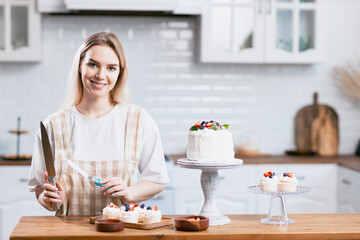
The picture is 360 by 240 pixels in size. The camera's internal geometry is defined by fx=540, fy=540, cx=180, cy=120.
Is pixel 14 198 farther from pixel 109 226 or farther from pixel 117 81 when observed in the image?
pixel 109 226

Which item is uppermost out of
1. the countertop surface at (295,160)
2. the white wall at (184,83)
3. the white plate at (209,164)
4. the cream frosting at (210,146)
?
the white wall at (184,83)

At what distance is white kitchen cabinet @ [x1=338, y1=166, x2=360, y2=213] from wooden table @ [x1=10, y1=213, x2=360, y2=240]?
1814 mm

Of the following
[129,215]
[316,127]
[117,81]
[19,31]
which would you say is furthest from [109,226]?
[316,127]

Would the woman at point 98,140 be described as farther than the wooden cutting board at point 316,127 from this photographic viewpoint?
No

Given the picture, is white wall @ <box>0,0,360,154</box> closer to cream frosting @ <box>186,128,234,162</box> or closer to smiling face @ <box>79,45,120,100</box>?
smiling face @ <box>79,45,120,100</box>

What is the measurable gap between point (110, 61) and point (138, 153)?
428mm

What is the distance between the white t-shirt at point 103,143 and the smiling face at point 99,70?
149 millimetres

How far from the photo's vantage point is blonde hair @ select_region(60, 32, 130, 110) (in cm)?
238

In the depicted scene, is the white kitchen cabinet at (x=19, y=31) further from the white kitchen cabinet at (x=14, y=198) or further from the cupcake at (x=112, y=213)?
the cupcake at (x=112, y=213)

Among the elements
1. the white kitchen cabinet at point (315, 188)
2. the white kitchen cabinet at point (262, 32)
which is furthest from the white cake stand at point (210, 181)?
the white kitchen cabinet at point (262, 32)

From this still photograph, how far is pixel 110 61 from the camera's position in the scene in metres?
2.35

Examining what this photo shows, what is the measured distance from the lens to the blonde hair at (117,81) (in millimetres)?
2379

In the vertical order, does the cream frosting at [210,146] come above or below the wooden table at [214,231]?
above

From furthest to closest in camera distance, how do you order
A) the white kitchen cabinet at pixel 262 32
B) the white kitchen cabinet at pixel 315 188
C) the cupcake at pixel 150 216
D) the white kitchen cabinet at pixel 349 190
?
the white kitchen cabinet at pixel 262 32, the white kitchen cabinet at pixel 315 188, the white kitchen cabinet at pixel 349 190, the cupcake at pixel 150 216
